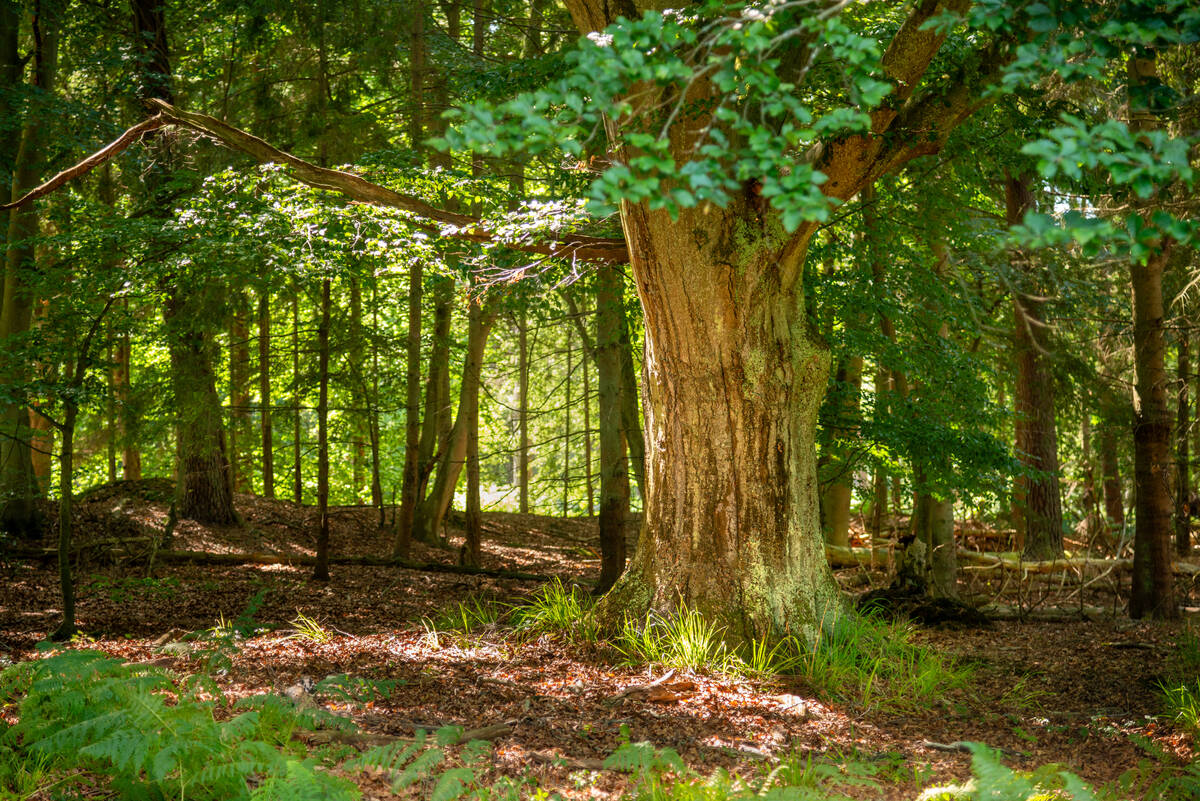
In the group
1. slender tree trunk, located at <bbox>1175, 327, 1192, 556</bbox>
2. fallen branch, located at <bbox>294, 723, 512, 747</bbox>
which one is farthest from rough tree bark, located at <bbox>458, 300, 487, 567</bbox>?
slender tree trunk, located at <bbox>1175, 327, 1192, 556</bbox>

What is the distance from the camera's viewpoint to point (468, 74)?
26.3ft

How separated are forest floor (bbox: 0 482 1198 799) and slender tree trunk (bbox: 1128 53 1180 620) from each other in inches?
18.5

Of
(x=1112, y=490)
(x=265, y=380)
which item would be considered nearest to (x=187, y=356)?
(x=265, y=380)

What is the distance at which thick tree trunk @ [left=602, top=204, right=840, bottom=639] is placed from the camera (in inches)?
232

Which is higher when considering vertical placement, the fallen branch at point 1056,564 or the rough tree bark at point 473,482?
the rough tree bark at point 473,482

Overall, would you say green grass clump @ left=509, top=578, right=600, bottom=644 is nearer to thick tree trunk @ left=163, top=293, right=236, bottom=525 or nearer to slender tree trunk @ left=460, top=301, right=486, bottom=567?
slender tree trunk @ left=460, top=301, right=486, bottom=567

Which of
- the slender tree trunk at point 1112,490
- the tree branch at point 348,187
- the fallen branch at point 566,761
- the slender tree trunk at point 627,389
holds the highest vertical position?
the tree branch at point 348,187

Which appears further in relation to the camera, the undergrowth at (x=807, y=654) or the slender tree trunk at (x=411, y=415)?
the slender tree trunk at (x=411, y=415)

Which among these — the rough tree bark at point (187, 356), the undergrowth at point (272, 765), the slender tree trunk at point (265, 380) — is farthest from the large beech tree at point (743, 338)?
the slender tree trunk at point (265, 380)

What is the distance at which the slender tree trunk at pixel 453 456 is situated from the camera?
1175 centimetres

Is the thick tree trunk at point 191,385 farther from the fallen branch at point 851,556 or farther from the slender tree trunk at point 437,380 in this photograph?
the fallen branch at point 851,556

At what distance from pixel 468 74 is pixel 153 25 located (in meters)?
5.99

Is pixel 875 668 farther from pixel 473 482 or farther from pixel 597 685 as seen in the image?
pixel 473 482

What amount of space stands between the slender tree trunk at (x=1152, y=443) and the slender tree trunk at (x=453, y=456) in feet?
24.8
